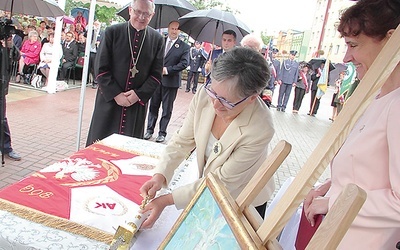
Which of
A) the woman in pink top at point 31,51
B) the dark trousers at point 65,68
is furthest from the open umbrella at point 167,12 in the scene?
the dark trousers at point 65,68

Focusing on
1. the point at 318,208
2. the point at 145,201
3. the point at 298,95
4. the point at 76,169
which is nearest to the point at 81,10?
the point at 298,95

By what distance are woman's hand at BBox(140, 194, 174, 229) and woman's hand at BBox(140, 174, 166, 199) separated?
3.4 inches

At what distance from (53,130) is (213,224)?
508 cm

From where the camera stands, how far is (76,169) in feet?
5.78

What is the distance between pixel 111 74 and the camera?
324 centimetres

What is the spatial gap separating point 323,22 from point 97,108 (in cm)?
3442

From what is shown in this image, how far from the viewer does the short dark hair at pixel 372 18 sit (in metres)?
1.04

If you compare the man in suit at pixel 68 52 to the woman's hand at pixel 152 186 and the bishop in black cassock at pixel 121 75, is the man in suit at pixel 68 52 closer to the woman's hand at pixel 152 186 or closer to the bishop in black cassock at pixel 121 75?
the bishop in black cassock at pixel 121 75

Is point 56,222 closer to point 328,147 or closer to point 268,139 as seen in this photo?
point 268,139

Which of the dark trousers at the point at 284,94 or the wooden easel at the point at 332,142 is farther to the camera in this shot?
the dark trousers at the point at 284,94

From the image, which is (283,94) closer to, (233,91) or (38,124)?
(38,124)

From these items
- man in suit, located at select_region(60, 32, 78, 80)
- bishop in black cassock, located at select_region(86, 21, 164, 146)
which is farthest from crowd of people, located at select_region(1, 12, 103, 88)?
bishop in black cassock, located at select_region(86, 21, 164, 146)

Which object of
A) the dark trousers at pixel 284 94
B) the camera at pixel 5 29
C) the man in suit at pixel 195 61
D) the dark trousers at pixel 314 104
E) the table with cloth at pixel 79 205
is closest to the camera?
the table with cloth at pixel 79 205

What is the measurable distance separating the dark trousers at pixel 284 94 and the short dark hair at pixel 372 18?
10897 millimetres
